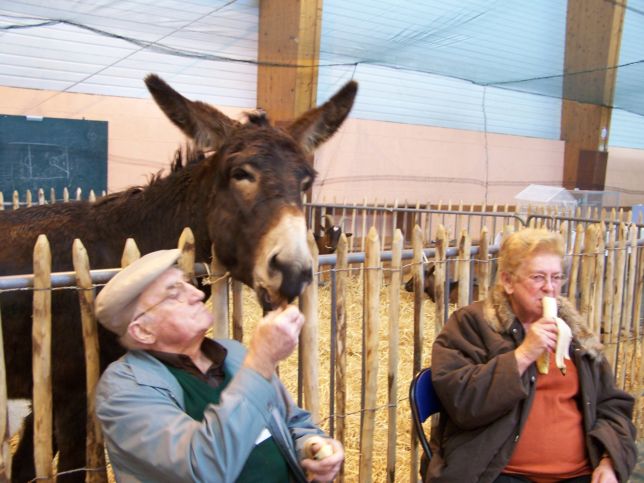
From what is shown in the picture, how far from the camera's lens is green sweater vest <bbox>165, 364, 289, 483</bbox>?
5.80ft

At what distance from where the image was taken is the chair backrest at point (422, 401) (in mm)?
2484

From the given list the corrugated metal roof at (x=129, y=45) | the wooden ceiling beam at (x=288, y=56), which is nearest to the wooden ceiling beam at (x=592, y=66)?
the wooden ceiling beam at (x=288, y=56)

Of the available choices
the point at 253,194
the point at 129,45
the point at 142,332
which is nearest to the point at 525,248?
the point at 253,194

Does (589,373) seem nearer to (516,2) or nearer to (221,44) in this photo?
(516,2)

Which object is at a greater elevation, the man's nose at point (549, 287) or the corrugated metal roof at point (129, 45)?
the corrugated metal roof at point (129, 45)

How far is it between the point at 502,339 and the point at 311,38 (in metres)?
7.80

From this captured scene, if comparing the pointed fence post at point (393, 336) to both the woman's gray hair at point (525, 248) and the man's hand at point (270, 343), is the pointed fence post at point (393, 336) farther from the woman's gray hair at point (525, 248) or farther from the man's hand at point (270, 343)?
the man's hand at point (270, 343)

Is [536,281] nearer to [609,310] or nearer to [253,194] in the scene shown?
[253,194]

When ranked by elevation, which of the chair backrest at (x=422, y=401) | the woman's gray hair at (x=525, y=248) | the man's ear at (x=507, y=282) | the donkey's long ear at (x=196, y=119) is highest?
the donkey's long ear at (x=196, y=119)

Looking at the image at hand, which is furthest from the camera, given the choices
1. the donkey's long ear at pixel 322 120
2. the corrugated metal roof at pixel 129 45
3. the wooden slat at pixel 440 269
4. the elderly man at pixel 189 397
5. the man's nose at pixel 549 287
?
the corrugated metal roof at pixel 129 45

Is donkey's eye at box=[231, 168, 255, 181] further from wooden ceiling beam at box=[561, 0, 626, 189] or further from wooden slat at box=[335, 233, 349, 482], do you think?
wooden ceiling beam at box=[561, 0, 626, 189]

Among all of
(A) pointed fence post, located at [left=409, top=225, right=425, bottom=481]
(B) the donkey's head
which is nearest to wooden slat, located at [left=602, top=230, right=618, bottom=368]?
(A) pointed fence post, located at [left=409, top=225, right=425, bottom=481]

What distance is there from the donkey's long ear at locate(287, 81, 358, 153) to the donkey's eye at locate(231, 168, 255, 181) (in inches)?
28.7

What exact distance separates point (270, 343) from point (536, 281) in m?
1.38
